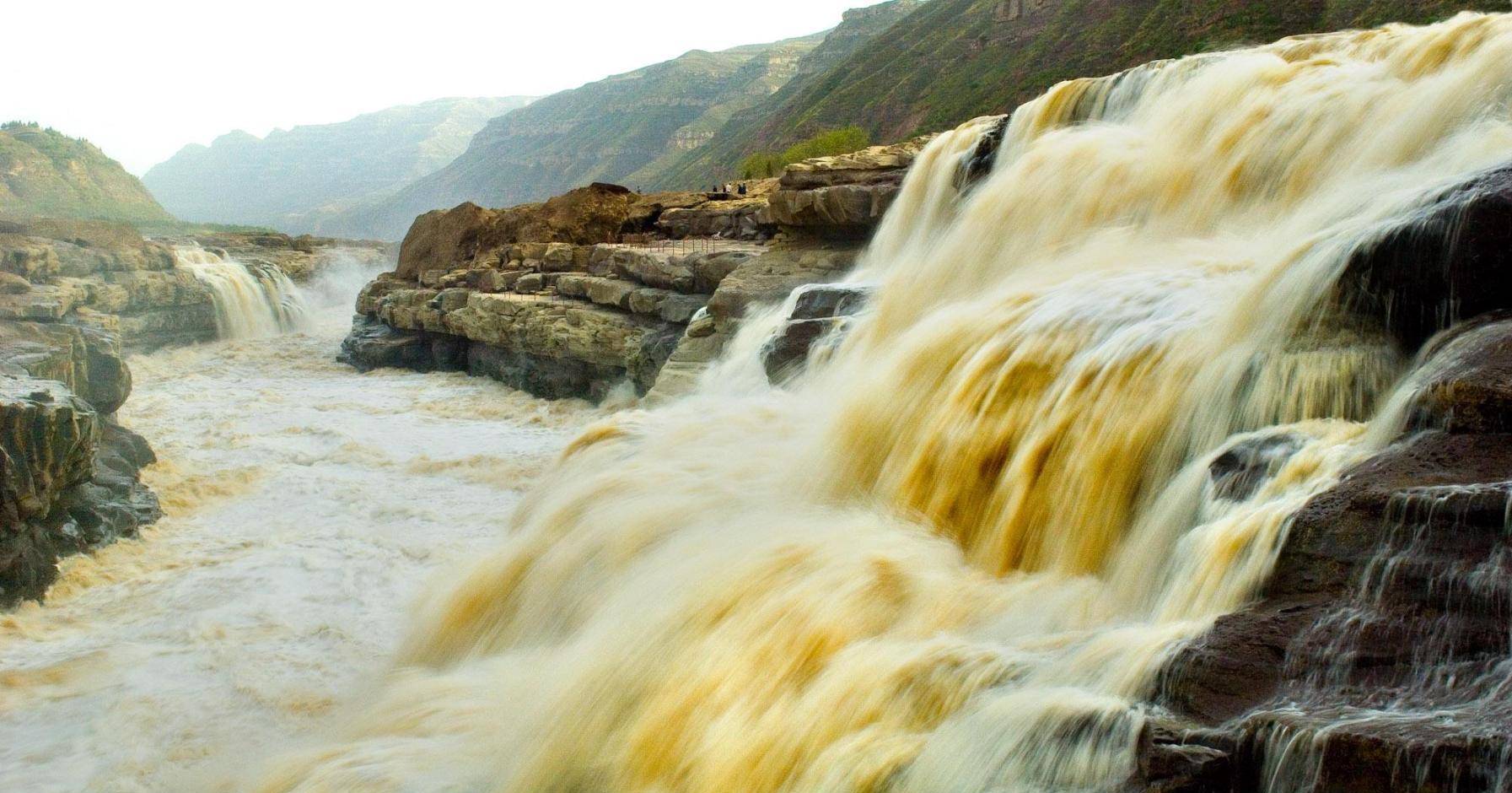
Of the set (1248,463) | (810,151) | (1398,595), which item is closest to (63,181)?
(810,151)

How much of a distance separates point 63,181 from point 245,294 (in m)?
15.1

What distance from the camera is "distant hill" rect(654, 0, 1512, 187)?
1030 inches

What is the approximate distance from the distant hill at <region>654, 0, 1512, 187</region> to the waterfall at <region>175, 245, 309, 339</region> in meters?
21.7

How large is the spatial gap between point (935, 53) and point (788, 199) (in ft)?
132

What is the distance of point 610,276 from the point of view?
15.9m

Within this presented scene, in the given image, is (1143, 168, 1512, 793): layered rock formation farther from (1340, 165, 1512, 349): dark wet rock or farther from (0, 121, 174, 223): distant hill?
(0, 121, 174, 223): distant hill

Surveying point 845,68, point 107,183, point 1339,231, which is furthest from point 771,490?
point 845,68

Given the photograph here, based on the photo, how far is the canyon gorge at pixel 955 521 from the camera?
2811 mm

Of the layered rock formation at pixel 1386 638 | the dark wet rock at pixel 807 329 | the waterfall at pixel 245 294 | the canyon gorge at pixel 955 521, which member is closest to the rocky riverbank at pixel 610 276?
the canyon gorge at pixel 955 521

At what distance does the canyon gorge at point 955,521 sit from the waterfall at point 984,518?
20 mm

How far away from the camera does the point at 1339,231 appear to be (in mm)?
4582

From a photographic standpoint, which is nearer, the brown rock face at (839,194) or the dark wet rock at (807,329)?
the dark wet rock at (807,329)

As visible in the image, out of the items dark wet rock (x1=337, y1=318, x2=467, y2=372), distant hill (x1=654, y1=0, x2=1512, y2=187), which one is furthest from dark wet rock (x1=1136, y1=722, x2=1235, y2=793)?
distant hill (x1=654, y1=0, x2=1512, y2=187)

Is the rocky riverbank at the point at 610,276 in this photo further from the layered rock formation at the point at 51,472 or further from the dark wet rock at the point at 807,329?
the layered rock formation at the point at 51,472
